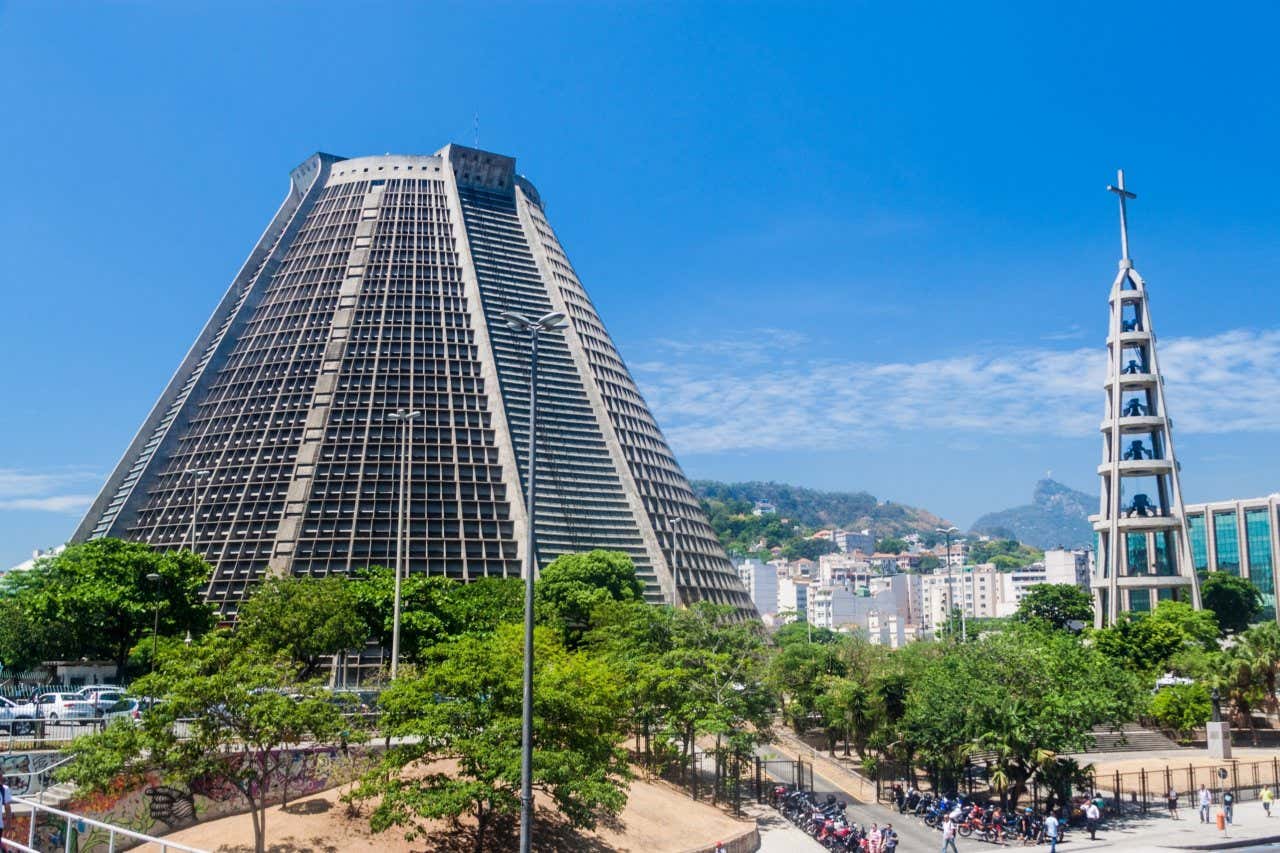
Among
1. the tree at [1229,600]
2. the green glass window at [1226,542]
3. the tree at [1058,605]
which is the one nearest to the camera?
the tree at [1229,600]

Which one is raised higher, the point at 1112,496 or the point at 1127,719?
the point at 1112,496

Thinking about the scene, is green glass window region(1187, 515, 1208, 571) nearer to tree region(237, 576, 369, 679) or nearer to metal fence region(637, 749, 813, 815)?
metal fence region(637, 749, 813, 815)

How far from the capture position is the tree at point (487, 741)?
3200 cm

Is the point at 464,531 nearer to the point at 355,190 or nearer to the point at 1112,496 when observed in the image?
the point at 355,190

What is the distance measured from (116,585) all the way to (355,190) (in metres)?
53.9

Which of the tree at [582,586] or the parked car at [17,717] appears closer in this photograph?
the parked car at [17,717]

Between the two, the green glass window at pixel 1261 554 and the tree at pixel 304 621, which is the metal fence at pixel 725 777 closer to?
the tree at pixel 304 621

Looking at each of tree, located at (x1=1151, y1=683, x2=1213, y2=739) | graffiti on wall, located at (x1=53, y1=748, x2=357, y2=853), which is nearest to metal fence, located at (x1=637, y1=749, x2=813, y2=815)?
graffiti on wall, located at (x1=53, y1=748, x2=357, y2=853)

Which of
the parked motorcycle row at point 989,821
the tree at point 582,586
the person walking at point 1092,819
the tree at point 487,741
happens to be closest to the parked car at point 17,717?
the tree at point 487,741

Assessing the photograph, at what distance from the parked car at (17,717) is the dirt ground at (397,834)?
7.00 m

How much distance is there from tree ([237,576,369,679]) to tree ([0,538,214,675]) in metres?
5.84

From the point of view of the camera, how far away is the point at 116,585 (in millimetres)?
57938

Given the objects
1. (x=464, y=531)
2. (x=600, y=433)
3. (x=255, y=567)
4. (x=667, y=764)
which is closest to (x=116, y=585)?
(x=255, y=567)

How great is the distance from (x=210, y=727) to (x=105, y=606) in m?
30.5
